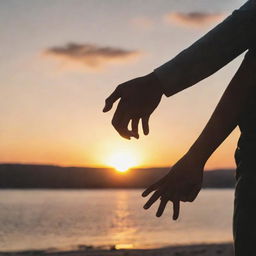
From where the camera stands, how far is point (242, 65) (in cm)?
112

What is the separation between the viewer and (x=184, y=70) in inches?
44.3

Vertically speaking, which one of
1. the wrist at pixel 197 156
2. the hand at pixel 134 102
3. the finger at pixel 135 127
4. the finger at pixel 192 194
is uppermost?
the hand at pixel 134 102

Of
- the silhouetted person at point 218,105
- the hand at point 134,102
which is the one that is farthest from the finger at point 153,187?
the hand at point 134,102

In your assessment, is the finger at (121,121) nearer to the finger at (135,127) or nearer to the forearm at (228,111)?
the finger at (135,127)

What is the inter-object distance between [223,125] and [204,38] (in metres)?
0.18

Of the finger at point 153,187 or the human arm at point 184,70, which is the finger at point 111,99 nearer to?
the human arm at point 184,70

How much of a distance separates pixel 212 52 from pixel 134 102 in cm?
19

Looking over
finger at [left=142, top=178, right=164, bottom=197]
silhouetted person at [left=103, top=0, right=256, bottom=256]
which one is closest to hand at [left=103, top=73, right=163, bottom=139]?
silhouetted person at [left=103, top=0, right=256, bottom=256]

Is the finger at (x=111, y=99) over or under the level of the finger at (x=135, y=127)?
over

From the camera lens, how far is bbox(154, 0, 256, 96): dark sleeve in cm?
109

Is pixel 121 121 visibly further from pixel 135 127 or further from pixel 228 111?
pixel 228 111

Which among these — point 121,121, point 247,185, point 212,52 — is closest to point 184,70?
point 212,52

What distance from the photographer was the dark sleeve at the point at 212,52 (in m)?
1.09

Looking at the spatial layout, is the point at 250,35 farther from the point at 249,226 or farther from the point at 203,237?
the point at 203,237
